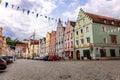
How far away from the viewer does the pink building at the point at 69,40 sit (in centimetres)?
6341

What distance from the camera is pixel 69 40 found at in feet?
216

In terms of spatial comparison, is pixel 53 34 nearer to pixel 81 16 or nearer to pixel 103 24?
pixel 81 16

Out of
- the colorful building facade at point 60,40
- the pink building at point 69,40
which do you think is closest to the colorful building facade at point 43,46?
the colorful building facade at point 60,40

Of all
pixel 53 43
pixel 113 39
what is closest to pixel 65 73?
pixel 113 39

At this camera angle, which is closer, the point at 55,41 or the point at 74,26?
the point at 74,26

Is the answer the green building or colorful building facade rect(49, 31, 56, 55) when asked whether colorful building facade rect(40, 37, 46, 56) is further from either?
the green building

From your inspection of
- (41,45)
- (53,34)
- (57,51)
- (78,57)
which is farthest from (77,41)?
(41,45)

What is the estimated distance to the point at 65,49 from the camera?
69.2m

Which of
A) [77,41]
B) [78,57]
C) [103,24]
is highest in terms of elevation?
[103,24]

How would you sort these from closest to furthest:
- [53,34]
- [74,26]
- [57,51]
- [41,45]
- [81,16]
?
1. [81,16]
2. [74,26]
3. [57,51]
4. [53,34]
5. [41,45]

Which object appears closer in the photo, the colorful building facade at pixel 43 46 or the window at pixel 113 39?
the window at pixel 113 39

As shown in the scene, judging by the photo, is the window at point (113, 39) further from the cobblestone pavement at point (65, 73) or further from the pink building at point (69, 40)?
the cobblestone pavement at point (65, 73)

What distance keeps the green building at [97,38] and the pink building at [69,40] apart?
5.21 meters

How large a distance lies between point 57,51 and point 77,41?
1988cm
